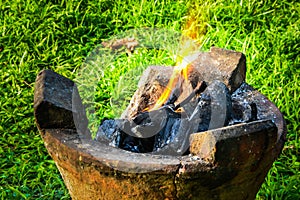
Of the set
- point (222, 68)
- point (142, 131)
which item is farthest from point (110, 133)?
point (222, 68)

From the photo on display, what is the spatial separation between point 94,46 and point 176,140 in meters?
2.67

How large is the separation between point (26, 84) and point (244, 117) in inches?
96.8

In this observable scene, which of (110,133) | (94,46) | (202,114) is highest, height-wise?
(202,114)

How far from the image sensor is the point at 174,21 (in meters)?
4.70

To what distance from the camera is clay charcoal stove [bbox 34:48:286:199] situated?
191 centimetres

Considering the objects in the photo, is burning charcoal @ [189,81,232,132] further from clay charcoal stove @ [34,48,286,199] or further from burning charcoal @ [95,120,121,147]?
burning charcoal @ [95,120,121,147]

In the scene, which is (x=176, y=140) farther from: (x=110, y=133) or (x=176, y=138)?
(x=110, y=133)

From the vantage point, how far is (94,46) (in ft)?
15.4

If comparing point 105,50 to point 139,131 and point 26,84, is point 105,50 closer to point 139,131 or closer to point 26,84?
point 26,84

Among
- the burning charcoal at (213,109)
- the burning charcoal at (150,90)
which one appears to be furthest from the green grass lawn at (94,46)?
the burning charcoal at (213,109)

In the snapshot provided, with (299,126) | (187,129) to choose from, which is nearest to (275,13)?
(299,126)

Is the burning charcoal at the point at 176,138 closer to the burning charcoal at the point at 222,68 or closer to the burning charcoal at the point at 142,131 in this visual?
the burning charcoal at the point at 142,131

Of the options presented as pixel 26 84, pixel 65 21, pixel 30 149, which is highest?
pixel 65 21

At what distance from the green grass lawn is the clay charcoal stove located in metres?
1.03
